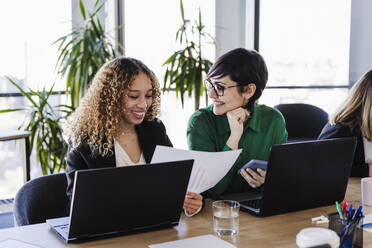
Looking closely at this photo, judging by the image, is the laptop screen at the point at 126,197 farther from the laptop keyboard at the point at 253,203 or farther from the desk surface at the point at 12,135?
the desk surface at the point at 12,135

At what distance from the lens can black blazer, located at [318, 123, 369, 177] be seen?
1.99 meters

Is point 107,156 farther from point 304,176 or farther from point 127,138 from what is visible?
point 304,176

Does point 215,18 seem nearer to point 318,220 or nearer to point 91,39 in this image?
point 91,39

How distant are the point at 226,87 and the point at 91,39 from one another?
171cm

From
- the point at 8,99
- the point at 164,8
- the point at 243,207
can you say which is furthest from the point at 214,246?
the point at 164,8

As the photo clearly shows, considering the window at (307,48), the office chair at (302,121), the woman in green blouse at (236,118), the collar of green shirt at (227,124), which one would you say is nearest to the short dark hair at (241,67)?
the woman in green blouse at (236,118)

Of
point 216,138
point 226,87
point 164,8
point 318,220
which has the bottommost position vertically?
point 318,220

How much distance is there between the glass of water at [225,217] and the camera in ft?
4.19

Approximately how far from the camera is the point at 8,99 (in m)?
3.78

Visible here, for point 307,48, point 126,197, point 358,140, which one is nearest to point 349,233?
point 126,197

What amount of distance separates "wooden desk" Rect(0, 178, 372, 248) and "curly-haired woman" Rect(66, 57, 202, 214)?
1.36 ft

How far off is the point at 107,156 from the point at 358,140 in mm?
1233

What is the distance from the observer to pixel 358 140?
2.16 meters

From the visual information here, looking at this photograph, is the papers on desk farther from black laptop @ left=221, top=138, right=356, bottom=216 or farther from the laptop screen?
black laptop @ left=221, top=138, right=356, bottom=216
